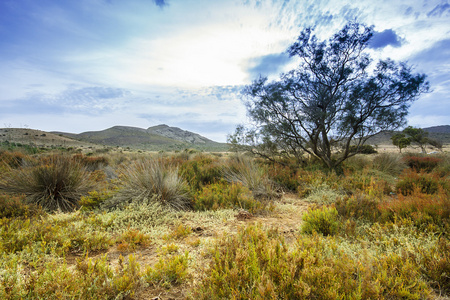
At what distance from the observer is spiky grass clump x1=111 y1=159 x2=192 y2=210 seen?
5.34m

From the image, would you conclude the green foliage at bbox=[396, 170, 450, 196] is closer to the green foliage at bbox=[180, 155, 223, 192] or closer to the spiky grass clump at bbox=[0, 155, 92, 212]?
the green foliage at bbox=[180, 155, 223, 192]

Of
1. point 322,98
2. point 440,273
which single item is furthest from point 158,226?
point 322,98

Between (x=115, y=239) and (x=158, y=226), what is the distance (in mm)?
865

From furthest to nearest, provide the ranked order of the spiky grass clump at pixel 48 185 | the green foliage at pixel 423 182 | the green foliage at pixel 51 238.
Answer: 1. the green foliage at pixel 423 182
2. the spiky grass clump at pixel 48 185
3. the green foliage at pixel 51 238

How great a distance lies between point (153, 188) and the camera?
555cm

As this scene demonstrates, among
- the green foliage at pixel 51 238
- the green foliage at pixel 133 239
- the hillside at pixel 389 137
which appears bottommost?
the green foliage at pixel 133 239

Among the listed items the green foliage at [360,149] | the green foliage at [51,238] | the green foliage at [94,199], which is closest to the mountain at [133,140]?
the green foliage at [360,149]

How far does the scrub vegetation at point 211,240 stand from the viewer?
2.04 m

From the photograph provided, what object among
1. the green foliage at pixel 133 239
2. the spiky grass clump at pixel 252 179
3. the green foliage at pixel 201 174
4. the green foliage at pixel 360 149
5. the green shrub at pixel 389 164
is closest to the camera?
the green foliage at pixel 133 239

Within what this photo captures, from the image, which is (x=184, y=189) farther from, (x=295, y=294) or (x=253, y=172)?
(x=295, y=294)

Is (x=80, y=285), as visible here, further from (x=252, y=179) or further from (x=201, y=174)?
(x=201, y=174)

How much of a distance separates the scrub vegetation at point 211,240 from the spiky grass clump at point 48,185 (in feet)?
0.09

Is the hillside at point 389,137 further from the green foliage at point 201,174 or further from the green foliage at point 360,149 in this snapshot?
the green foliage at point 201,174

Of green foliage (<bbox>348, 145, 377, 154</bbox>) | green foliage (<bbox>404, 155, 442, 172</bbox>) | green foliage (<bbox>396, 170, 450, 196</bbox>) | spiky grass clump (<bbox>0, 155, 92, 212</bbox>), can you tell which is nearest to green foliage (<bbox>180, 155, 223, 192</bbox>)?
spiky grass clump (<bbox>0, 155, 92, 212</bbox>)
